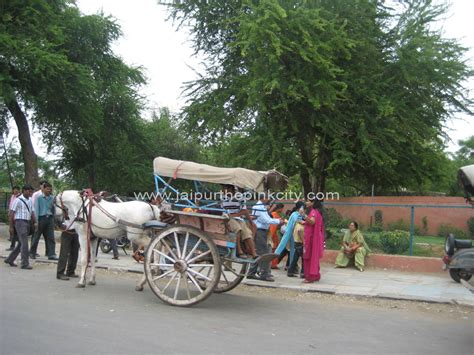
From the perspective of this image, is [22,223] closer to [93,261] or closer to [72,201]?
[72,201]

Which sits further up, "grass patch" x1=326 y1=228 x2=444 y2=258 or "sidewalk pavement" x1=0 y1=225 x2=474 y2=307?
"grass patch" x1=326 y1=228 x2=444 y2=258

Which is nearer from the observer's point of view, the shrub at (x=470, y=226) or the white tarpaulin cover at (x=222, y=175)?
the white tarpaulin cover at (x=222, y=175)

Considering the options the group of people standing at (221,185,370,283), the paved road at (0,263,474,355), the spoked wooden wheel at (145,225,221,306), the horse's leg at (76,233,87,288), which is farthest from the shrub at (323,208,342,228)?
the spoked wooden wheel at (145,225,221,306)

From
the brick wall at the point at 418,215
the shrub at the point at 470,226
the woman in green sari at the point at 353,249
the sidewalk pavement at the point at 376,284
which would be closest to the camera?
the sidewalk pavement at the point at 376,284

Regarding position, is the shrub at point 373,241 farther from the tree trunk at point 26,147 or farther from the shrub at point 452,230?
the tree trunk at point 26,147

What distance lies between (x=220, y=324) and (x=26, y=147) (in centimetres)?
1748

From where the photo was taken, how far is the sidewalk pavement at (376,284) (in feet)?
31.0

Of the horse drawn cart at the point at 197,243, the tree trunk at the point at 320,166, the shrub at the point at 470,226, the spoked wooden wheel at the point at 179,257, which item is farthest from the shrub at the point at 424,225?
the spoked wooden wheel at the point at 179,257

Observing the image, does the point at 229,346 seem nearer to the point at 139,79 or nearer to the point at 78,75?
the point at 78,75

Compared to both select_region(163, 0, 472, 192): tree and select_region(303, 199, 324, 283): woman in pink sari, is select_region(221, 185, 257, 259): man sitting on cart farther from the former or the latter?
select_region(163, 0, 472, 192): tree

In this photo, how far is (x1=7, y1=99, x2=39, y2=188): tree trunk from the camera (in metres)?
21.3

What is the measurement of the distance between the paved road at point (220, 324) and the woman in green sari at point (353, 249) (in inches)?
124

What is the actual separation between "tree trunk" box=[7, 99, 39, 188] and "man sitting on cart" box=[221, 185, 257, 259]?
15.3 meters

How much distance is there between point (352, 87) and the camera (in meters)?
16.1
